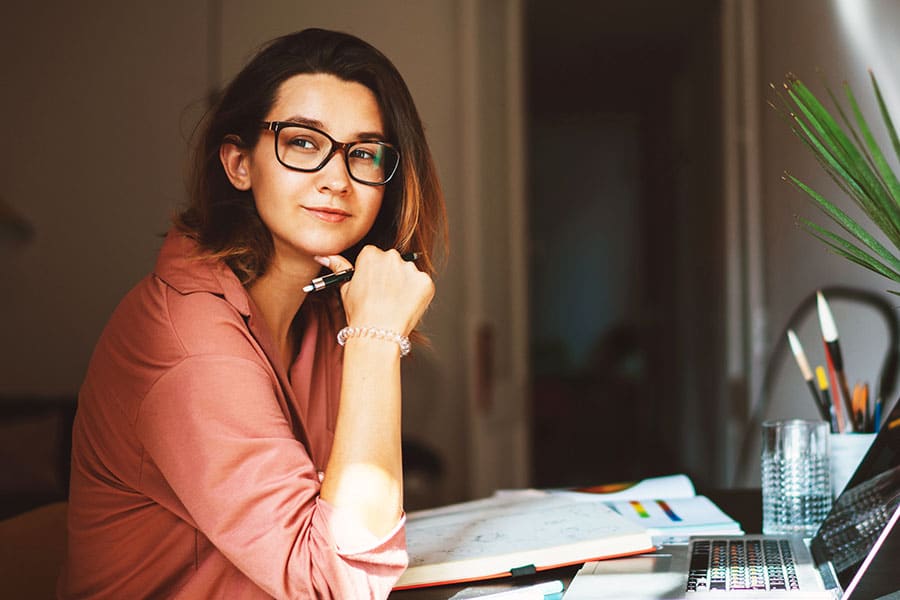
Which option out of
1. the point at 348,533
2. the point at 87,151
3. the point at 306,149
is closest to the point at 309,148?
the point at 306,149

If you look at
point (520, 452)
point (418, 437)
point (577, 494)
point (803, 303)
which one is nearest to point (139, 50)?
point (418, 437)

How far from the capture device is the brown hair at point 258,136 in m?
1.11

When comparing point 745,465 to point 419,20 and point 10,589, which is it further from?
point 10,589

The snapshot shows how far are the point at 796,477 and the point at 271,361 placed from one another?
692 millimetres

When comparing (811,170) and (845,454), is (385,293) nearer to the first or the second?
(845,454)

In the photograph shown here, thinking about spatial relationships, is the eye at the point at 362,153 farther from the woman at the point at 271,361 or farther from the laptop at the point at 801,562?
the laptop at the point at 801,562

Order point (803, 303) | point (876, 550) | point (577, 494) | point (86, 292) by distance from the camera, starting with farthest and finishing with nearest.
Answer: point (86, 292) → point (803, 303) → point (577, 494) → point (876, 550)

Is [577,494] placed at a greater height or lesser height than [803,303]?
lesser

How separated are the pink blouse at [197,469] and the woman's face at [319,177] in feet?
0.39

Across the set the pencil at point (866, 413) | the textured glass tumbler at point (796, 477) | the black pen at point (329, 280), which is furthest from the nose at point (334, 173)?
the pencil at point (866, 413)

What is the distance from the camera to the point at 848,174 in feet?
3.05

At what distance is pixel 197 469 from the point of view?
33.6 inches

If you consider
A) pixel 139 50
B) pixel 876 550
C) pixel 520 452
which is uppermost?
pixel 139 50

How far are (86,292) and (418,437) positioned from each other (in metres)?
1.34
